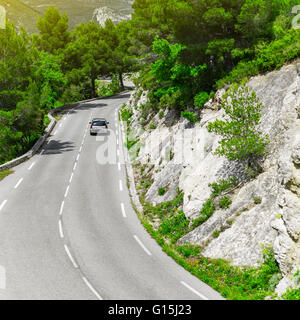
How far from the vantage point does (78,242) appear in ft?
56.2

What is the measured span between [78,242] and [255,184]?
9.34 meters

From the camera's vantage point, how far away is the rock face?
1224cm

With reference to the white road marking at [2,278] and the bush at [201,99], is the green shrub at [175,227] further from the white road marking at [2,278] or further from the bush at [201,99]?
the bush at [201,99]

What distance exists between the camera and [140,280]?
45.5 feet

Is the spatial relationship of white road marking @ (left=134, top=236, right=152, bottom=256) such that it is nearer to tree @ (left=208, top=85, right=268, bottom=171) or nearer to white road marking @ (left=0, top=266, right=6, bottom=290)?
tree @ (left=208, top=85, right=268, bottom=171)

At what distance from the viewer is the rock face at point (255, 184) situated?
1224cm

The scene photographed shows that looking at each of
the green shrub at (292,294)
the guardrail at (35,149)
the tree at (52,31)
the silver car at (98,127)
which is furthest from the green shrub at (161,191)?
the tree at (52,31)

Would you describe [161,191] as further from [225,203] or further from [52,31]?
[52,31]

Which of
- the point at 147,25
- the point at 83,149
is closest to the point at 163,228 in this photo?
the point at 83,149

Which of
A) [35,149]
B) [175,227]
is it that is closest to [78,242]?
[175,227]

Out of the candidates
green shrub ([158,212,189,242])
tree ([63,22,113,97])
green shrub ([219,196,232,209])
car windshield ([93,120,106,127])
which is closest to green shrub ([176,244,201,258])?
green shrub ([158,212,189,242])

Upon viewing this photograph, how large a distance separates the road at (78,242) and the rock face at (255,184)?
2.28 m
